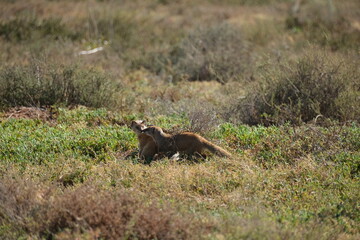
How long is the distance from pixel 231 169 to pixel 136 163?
4.57ft

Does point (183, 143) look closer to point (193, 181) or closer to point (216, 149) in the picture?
point (216, 149)

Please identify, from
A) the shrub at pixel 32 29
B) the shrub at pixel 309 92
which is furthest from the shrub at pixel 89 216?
the shrub at pixel 32 29

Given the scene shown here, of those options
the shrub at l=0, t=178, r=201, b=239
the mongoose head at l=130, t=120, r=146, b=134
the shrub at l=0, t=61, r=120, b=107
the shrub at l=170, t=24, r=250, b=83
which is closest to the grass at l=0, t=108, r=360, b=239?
the shrub at l=0, t=178, r=201, b=239

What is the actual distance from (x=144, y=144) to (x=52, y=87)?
386 cm

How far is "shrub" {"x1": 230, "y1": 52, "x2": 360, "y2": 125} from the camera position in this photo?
10.0 meters

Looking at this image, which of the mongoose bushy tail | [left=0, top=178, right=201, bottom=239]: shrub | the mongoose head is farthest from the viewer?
the mongoose head

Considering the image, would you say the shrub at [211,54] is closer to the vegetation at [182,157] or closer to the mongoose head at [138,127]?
the vegetation at [182,157]

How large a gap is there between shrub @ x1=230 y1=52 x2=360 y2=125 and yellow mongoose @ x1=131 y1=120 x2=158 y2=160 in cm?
281

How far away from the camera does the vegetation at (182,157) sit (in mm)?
5578

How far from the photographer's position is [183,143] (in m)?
7.75

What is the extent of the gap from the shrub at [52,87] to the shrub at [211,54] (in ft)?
12.2

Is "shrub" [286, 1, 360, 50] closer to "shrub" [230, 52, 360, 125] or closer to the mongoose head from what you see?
"shrub" [230, 52, 360, 125]

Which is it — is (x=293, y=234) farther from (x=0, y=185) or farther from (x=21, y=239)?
(x=0, y=185)

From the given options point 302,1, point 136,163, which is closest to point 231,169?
point 136,163
